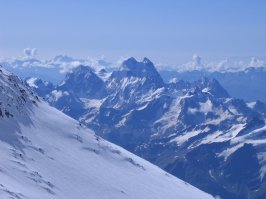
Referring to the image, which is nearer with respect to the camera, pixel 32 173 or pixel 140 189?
pixel 32 173

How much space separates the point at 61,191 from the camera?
500 ft

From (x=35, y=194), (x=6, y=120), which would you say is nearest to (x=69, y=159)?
(x=6, y=120)

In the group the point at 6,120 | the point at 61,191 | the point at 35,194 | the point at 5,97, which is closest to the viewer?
the point at 35,194

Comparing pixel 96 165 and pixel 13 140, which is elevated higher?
pixel 13 140

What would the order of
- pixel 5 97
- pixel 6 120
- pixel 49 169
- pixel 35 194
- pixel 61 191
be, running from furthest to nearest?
1. pixel 5 97
2. pixel 6 120
3. pixel 49 169
4. pixel 61 191
5. pixel 35 194

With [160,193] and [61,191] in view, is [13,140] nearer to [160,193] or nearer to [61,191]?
[61,191]

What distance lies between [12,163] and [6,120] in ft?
110

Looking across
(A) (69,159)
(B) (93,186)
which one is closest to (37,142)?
(A) (69,159)

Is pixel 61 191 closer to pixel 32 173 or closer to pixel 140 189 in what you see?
pixel 32 173

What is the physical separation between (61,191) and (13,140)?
3115cm

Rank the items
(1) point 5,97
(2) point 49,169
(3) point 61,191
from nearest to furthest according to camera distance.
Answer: (3) point 61,191
(2) point 49,169
(1) point 5,97

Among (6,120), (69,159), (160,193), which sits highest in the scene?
(6,120)

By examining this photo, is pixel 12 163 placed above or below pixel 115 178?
above

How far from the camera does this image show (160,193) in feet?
634
